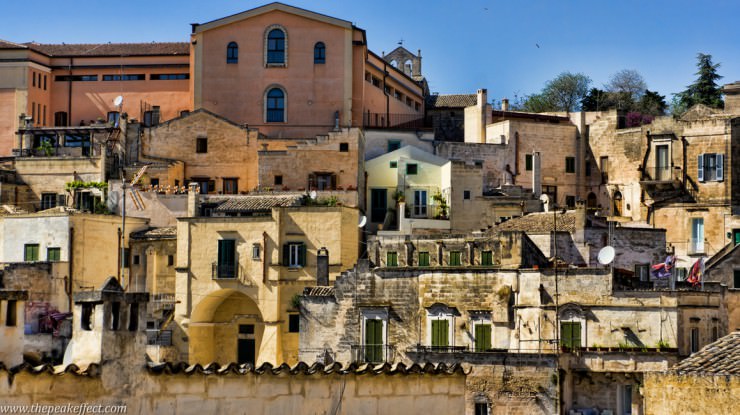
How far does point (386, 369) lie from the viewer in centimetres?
2198

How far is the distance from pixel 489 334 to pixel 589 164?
2481 centimetres

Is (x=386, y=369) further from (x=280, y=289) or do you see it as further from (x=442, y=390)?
(x=280, y=289)

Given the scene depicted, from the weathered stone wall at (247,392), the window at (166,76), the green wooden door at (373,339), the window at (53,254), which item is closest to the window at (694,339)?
the green wooden door at (373,339)

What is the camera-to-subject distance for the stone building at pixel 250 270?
56094 mm

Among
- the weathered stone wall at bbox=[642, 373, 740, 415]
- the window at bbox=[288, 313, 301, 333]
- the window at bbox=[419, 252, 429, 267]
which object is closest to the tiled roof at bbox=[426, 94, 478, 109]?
the window at bbox=[288, 313, 301, 333]

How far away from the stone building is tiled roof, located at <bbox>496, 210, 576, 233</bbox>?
6277mm

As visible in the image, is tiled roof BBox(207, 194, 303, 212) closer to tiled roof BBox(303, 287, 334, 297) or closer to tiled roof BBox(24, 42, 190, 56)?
tiled roof BBox(303, 287, 334, 297)

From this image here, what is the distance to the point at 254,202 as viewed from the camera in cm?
5931

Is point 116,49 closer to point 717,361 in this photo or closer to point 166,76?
point 166,76

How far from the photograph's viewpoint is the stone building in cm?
5609

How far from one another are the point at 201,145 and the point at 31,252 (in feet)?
35.5

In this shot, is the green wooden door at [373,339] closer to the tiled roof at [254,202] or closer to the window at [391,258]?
the window at [391,258]

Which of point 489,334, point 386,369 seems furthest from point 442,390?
point 489,334

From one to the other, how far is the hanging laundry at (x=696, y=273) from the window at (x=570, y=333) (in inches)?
350
